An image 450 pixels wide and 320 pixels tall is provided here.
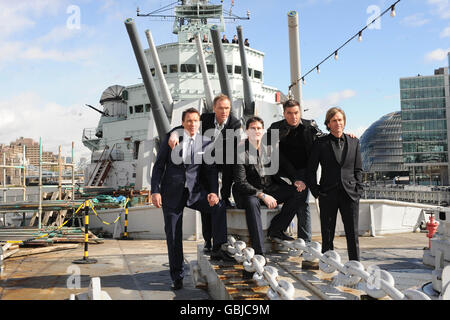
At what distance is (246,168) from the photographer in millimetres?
3350

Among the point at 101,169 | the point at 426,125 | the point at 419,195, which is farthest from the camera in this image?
the point at 426,125

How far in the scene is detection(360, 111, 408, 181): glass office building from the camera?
87.0 m

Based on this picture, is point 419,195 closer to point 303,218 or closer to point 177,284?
point 303,218

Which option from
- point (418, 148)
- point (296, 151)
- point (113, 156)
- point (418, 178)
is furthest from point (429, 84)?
point (296, 151)

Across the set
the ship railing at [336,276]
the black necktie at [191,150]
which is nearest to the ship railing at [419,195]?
the black necktie at [191,150]

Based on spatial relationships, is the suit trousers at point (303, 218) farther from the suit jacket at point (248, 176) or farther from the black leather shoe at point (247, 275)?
the black leather shoe at point (247, 275)

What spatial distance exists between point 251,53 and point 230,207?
739 inches

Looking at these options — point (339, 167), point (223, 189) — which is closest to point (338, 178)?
point (339, 167)

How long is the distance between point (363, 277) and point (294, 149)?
5.79ft

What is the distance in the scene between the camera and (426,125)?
214 ft

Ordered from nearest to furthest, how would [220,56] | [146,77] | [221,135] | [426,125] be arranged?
1. [221,135]
2. [146,77]
3. [220,56]
4. [426,125]

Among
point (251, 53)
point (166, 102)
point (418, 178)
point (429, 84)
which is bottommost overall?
point (418, 178)

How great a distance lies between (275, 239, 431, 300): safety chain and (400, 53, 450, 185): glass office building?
220 ft

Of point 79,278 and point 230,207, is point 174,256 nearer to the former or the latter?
point 230,207
